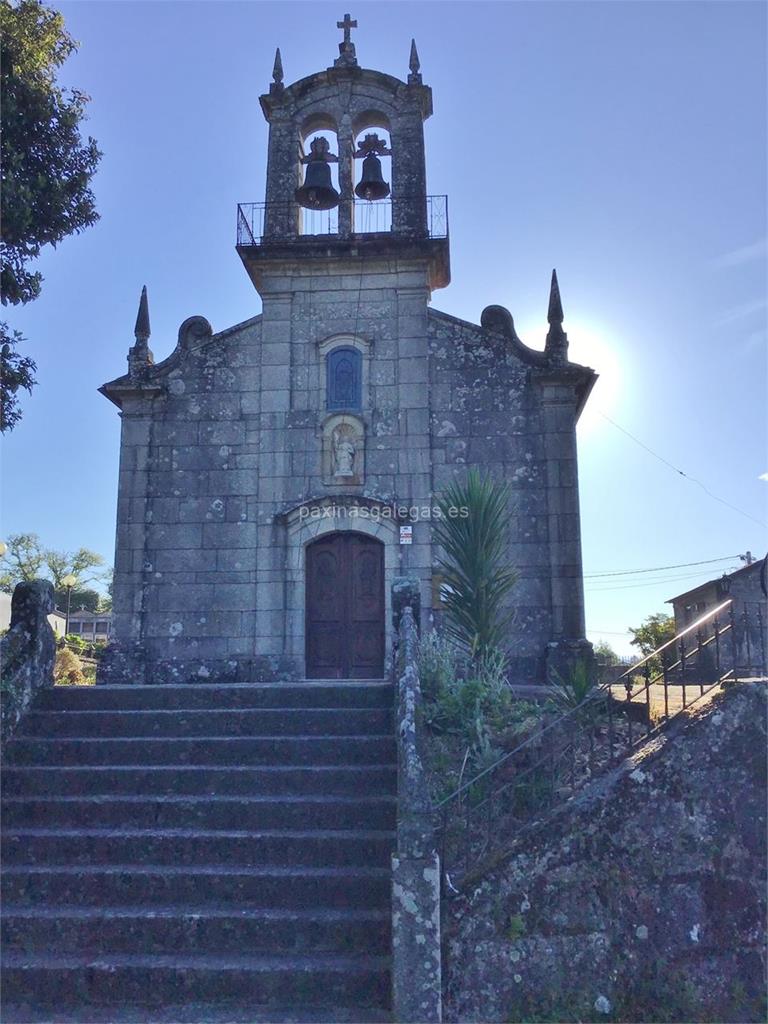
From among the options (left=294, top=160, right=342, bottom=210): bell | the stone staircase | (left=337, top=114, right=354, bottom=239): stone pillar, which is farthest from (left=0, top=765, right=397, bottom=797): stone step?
(left=294, top=160, right=342, bottom=210): bell

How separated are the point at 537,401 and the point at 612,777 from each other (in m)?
7.68

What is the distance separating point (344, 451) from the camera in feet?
40.7

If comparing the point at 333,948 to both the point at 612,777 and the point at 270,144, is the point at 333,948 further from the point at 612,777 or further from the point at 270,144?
the point at 270,144

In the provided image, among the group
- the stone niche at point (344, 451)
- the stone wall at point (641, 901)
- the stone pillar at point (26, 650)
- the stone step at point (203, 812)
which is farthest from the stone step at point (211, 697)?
the stone niche at point (344, 451)

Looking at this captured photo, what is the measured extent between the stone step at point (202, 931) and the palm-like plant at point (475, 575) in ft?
13.8

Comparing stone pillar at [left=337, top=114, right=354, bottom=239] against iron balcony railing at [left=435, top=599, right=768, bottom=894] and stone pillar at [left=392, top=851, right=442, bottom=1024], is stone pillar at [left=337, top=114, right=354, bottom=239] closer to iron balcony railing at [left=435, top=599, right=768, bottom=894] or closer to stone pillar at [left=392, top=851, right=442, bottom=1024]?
iron balcony railing at [left=435, top=599, right=768, bottom=894]

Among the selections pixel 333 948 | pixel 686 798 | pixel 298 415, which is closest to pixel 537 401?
pixel 298 415

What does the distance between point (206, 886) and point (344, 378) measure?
27.9 ft

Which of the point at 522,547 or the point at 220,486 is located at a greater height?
the point at 220,486

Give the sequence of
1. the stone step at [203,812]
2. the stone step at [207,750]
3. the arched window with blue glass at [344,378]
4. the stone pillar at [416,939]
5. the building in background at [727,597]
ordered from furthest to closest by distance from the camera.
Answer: the building in background at [727,597] < the arched window with blue glass at [344,378] < the stone step at [207,750] < the stone step at [203,812] < the stone pillar at [416,939]

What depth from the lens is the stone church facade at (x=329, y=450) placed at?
39.4ft

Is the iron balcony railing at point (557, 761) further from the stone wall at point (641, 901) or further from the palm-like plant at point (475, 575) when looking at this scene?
the palm-like plant at point (475, 575)

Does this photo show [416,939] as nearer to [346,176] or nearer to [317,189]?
[317,189]

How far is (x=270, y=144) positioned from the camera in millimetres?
13648
